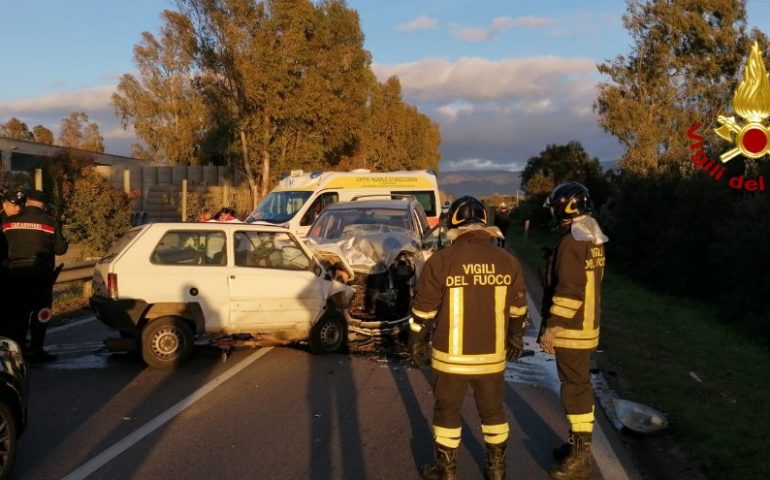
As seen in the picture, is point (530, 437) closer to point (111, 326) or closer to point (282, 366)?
point (282, 366)

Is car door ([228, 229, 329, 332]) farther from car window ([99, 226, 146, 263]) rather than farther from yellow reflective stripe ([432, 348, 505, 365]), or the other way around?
yellow reflective stripe ([432, 348, 505, 365])

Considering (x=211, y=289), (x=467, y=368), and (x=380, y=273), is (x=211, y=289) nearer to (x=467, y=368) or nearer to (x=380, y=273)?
(x=380, y=273)

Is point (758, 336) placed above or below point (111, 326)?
below

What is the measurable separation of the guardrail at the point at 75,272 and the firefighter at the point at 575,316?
350 inches

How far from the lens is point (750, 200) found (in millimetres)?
14961

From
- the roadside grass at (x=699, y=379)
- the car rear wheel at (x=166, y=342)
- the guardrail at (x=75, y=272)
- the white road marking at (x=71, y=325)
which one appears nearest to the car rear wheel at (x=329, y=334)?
the car rear wheel at (x=166, y=342)

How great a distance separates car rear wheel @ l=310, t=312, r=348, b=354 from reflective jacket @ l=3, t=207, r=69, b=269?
9.88 ft

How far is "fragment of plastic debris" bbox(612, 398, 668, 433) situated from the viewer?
6.09m

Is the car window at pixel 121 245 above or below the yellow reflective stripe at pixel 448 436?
above

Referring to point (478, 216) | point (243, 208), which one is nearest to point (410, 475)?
point (478, 216)

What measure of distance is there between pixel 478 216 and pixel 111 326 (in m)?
4.90

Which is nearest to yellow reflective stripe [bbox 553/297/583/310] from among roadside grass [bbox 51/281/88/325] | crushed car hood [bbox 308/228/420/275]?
crushed car hood [bbox 308/228/420/275]

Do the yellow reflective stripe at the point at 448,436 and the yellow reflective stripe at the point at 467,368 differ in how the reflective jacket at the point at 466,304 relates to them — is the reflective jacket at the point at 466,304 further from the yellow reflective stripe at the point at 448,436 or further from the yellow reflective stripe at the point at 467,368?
the yellow reflective stripe at the point at 448,436

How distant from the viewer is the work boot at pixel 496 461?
14.9ft
